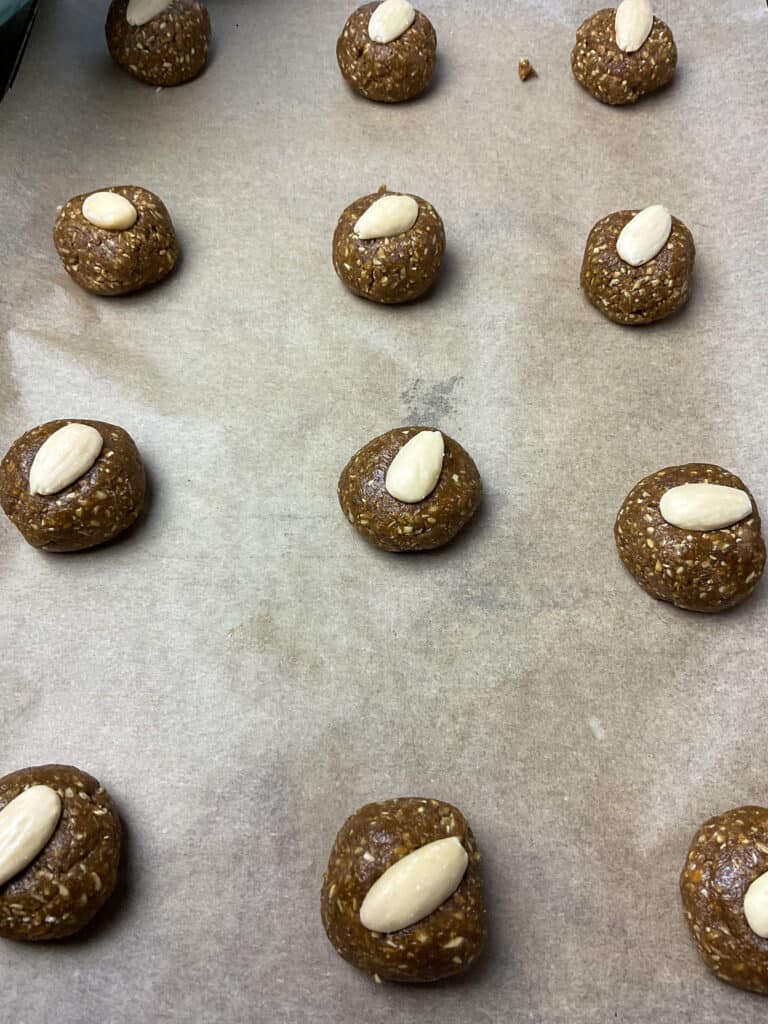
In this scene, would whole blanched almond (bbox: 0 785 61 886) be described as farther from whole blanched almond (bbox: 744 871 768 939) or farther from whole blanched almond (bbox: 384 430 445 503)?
whole blanched almond (bbox: 744 871 768 939)

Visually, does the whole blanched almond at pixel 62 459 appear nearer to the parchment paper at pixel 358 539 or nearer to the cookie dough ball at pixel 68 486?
the cookie dough ball at pixel 68 486

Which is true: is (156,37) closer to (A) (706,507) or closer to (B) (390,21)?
(B) (390,21)

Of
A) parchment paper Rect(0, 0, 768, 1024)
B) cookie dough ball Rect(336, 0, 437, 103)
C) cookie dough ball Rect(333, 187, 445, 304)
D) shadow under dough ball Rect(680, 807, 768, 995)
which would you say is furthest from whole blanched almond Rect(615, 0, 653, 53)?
shadow under dough ball Rect(680, 807, 768, 995)

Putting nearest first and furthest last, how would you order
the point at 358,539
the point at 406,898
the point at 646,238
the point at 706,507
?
the point at 406,898, the point at 706,507, the point at 358,539, the point at 646,238

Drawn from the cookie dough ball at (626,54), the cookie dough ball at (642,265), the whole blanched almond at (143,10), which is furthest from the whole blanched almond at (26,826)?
the cookie dough ball at (626,54)

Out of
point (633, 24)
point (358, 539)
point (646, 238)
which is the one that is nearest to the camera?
point (358, 539)

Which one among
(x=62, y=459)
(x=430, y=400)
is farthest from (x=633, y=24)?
(x=62, y=459)
